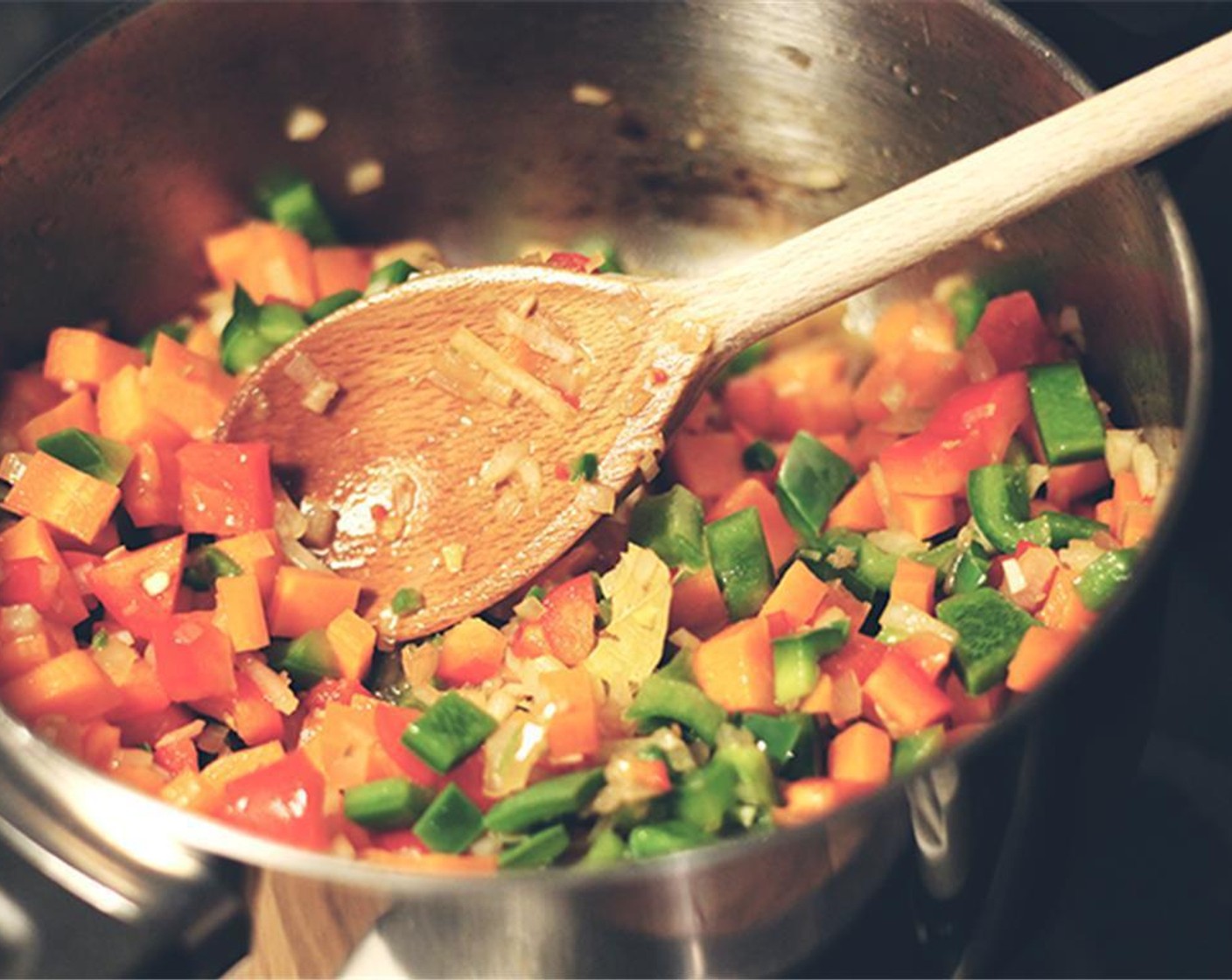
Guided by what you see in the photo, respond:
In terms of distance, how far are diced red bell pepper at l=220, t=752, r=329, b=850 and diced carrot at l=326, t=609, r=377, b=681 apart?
0.24 meters

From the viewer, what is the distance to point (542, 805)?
1581 mm

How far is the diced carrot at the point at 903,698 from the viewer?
Result: 172cm

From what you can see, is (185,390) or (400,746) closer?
(400,746)

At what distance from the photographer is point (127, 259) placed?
2176 mm

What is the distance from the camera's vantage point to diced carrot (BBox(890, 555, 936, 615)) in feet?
6.08

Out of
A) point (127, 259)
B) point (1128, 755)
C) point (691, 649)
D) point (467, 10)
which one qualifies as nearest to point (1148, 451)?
point (1128, 755)

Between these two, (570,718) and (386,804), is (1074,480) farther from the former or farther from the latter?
(386,804)

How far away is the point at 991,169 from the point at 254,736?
41.1 inches

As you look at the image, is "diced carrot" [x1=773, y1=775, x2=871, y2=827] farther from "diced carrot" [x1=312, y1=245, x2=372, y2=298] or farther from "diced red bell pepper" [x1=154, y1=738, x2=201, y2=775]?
"diced carrot" [x1=312, y1=245, x2=372, y2=298]

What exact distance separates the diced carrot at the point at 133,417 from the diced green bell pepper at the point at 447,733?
0.59 meters

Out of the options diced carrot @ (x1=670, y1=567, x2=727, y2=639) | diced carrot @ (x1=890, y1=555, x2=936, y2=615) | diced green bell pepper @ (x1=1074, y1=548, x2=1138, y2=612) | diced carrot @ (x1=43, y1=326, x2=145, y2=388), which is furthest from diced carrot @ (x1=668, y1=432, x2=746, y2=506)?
diced carrot @ (x1=43, y1=326, x2=145, y2=388)

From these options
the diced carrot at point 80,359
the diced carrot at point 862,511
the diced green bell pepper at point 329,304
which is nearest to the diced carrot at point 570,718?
the diced carrot at point 862,511

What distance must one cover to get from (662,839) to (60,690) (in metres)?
0.67

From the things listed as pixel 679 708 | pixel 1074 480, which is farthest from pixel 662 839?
pixel 1074 480
